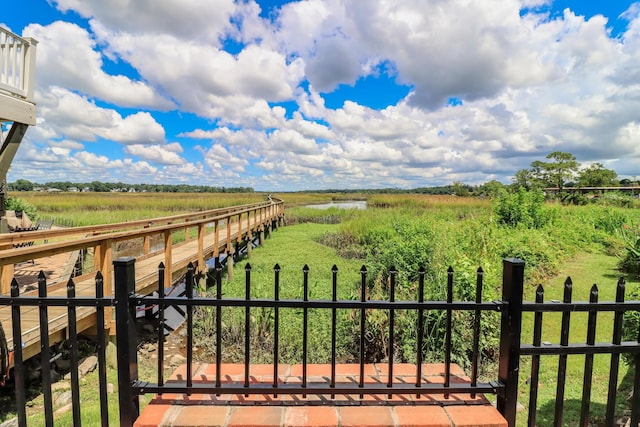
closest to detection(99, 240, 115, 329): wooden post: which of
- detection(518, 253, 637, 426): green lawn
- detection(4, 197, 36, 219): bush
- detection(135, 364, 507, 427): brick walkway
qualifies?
detection(135, 364, 507, 427): brick walkway

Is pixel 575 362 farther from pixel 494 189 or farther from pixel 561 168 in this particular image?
pixel 561 168

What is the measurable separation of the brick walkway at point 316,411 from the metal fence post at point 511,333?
0.10 m

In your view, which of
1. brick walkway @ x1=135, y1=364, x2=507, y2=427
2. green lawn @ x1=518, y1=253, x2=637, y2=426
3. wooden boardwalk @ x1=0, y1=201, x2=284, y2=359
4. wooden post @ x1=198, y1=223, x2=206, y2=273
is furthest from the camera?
wooden post @ x1=198, y1=223, x2=206, y2=273

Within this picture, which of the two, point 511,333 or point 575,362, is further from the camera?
point 575,362

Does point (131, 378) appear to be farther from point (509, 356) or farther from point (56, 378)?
point (56, 378)

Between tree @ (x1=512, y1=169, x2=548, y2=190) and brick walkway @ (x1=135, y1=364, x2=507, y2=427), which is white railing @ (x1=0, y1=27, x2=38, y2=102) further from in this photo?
tree @ (x1=512, y1=169, x2=548, y2=190)

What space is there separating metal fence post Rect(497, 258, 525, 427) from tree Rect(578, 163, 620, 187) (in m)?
46.4

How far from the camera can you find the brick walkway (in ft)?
6.09

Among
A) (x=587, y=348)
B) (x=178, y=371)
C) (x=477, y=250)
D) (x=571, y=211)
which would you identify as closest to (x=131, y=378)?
(x=178, y=371)

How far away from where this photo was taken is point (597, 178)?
1596 inches

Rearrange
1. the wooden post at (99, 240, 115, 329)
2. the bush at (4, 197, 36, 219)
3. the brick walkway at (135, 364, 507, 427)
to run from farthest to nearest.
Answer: the bush at (4, 197, 36, 219), the wooden post at (99, 240, 115, 329), the brick walkway at (135, 364, 507, 427)

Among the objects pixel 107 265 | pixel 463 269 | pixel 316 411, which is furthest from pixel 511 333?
pixel 107 265

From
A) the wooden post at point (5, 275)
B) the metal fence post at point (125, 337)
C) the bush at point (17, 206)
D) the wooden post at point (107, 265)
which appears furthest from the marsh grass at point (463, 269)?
the bush at point (17, 206)

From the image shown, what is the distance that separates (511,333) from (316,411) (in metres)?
1.19
